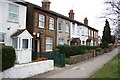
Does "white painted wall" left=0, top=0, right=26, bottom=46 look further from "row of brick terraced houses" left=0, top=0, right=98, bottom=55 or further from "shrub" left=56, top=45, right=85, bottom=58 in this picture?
"shrub" left=56, top=45, right=85, bottom=58

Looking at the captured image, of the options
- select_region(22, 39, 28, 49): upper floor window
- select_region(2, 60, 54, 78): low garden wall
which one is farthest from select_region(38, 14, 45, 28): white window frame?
select_region(2, 60, 54, 78): low garden wall

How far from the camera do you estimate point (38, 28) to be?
26594 millimetres

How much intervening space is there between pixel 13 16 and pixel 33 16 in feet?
15.2

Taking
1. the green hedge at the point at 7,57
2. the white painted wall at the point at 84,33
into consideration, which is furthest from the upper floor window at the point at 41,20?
the white painted wall at the point at 84,33

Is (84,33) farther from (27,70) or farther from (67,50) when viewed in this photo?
(27,70)

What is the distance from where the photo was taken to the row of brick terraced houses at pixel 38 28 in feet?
68.8

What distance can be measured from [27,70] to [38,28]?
1259 cm

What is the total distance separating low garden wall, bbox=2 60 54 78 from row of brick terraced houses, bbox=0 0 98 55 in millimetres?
4756

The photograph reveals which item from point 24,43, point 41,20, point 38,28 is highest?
point 41,20

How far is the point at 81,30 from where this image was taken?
46.6 m

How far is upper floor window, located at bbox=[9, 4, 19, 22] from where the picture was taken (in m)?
20.7

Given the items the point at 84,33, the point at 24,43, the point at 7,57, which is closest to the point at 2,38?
the point at 24,43

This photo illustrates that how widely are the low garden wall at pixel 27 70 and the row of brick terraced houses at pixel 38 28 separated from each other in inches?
187

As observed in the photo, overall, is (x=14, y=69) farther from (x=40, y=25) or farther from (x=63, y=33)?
(x=63, y=33)
